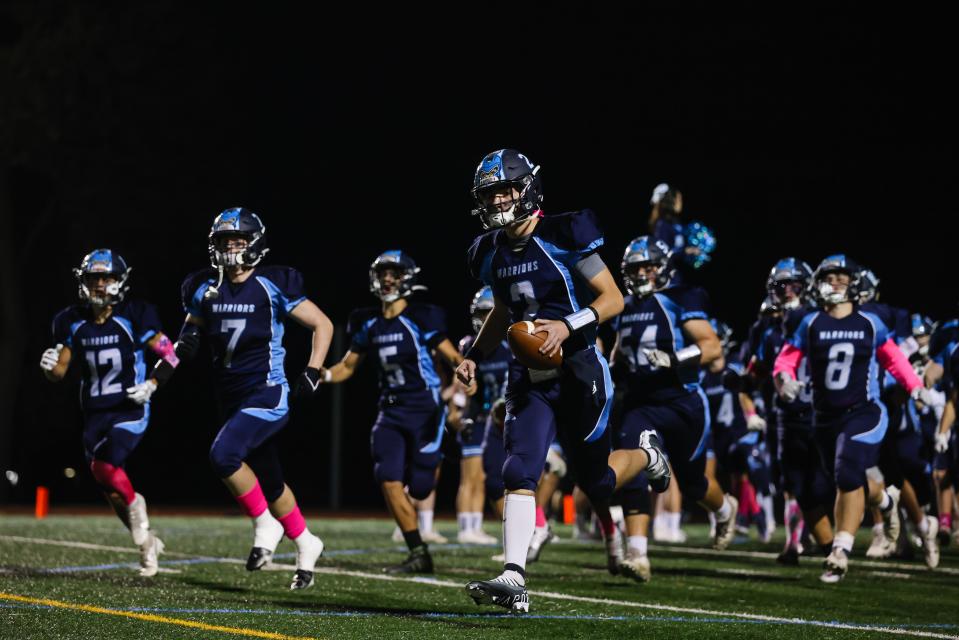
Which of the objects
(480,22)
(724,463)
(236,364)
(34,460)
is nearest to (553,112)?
(480,22)

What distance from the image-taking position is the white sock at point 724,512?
9.82 meters

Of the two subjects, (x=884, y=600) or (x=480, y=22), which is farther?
(x=480, y=22)

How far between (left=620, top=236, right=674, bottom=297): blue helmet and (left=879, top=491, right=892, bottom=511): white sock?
8.53ft

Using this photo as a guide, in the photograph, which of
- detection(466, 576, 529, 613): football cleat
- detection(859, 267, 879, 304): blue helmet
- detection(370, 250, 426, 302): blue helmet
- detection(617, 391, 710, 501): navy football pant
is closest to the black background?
detection(859, 267, 879, 304): blue helmet

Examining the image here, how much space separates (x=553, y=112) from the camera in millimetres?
21516

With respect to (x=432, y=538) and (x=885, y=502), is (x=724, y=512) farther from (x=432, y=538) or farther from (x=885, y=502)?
(x=432, y=538)

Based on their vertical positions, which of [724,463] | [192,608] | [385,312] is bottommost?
[192,608]

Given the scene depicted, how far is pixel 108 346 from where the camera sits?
809 cm

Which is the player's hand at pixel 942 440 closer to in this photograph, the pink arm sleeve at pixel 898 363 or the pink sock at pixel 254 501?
the pink arm sleeve at pixel 898 363

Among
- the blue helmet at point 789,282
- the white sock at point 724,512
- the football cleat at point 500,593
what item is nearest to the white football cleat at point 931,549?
the white sock at point 724,512

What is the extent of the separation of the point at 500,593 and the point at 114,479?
3371 millimetres

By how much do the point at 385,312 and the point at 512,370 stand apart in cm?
362

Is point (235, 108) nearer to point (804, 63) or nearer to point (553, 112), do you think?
point (553, 112)

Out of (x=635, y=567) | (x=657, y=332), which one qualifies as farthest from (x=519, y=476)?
(x=657, y=332)
